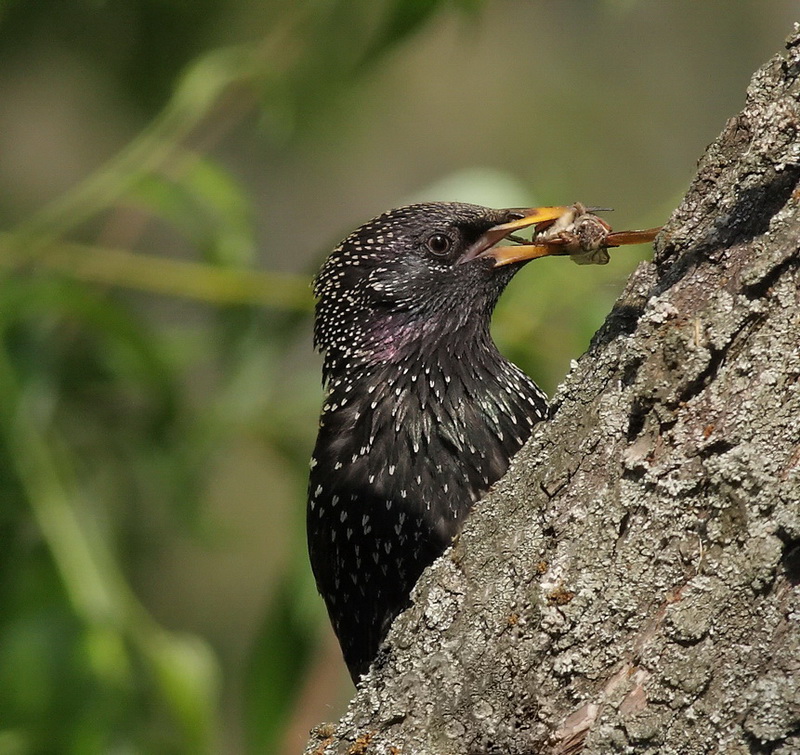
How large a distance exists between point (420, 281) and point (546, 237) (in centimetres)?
58

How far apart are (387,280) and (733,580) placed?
2164mm

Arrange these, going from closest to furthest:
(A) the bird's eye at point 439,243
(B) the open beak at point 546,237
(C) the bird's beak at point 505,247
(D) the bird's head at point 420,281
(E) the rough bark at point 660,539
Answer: (E) the rough bark at point 660,539 → (B) the open beak at point 546,237 → (C) the bird's beak at point 505,247 → (D) the bird's head at point 420,281 → (A) the bird's eye at point 439,243

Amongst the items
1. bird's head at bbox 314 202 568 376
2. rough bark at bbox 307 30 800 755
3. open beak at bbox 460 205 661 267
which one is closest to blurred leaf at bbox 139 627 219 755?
bird's head at bbox 314 202 568 376

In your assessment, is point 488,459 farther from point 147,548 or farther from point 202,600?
point 202,600

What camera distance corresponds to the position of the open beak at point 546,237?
3131 mm

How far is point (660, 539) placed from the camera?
2.11 metres

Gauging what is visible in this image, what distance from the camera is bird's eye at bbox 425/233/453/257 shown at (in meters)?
4.02

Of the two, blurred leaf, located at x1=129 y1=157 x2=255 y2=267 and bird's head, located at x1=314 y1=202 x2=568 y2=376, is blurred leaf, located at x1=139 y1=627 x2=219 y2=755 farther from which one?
blurred leaf, located at x1=129 y1=157 x2=255 y2=267

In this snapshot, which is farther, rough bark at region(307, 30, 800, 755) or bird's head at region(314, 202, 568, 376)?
bird's head at region(314, 202, 568, 376)

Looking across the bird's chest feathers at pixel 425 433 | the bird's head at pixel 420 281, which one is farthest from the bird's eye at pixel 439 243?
the bird's chest feathers at pixel 425 433

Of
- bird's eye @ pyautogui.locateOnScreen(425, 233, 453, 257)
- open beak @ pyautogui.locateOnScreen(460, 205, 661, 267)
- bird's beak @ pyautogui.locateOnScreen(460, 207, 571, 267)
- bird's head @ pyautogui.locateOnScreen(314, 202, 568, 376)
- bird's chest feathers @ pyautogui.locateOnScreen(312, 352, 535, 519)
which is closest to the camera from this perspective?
open beak @ pyautogui.locateOnScreen(460, 205, 661, 267)

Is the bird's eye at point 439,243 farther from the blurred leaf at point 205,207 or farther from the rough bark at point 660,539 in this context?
the rough bark at point 660,539

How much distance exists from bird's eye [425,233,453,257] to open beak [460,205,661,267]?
7 cm

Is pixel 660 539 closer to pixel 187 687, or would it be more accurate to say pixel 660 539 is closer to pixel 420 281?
pixel 420 281
